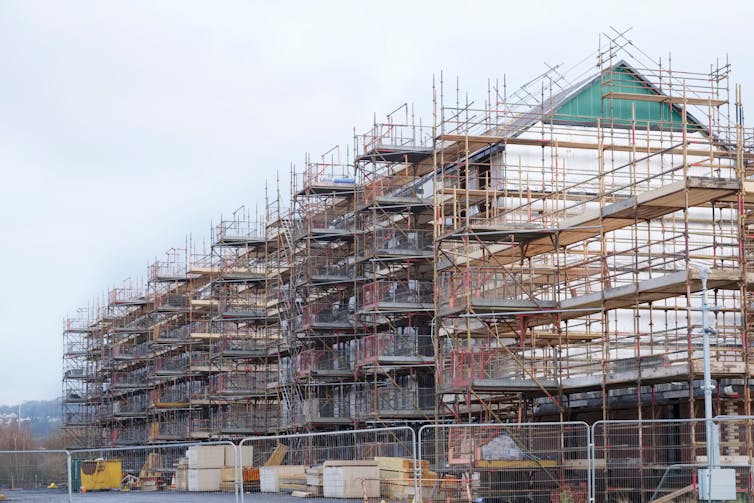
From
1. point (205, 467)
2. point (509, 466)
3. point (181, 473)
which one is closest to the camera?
point (509, 466)

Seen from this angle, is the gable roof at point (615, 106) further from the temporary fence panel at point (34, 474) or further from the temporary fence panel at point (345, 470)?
the temporary fence panel at point (34, 474)

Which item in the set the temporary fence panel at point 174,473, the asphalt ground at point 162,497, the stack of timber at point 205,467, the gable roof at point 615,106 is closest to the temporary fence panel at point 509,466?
the asphalt ground at point 162,497

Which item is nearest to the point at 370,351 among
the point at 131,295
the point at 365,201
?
the point at 365,201

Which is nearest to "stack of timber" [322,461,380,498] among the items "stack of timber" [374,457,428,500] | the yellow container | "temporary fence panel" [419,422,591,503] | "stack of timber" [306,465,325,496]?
"stack of timber" [374,457,428,500]

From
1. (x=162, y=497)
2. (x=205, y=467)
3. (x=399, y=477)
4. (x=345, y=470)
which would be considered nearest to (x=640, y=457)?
(x=399, y=477)

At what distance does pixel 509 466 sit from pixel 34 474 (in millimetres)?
11168

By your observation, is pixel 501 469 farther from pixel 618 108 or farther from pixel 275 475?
pixel 618 108

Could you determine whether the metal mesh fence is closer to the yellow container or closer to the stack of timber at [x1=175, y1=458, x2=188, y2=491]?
the stack of timber at [x1=175, y1=458, x2=188, y2=491]

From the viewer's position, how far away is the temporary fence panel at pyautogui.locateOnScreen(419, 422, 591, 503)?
26672 mm

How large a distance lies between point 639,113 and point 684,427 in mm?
20092

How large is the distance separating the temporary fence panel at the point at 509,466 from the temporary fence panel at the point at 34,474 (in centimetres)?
856

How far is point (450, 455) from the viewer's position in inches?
1150

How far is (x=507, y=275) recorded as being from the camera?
40000 mm

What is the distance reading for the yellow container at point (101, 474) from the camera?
47.2m
